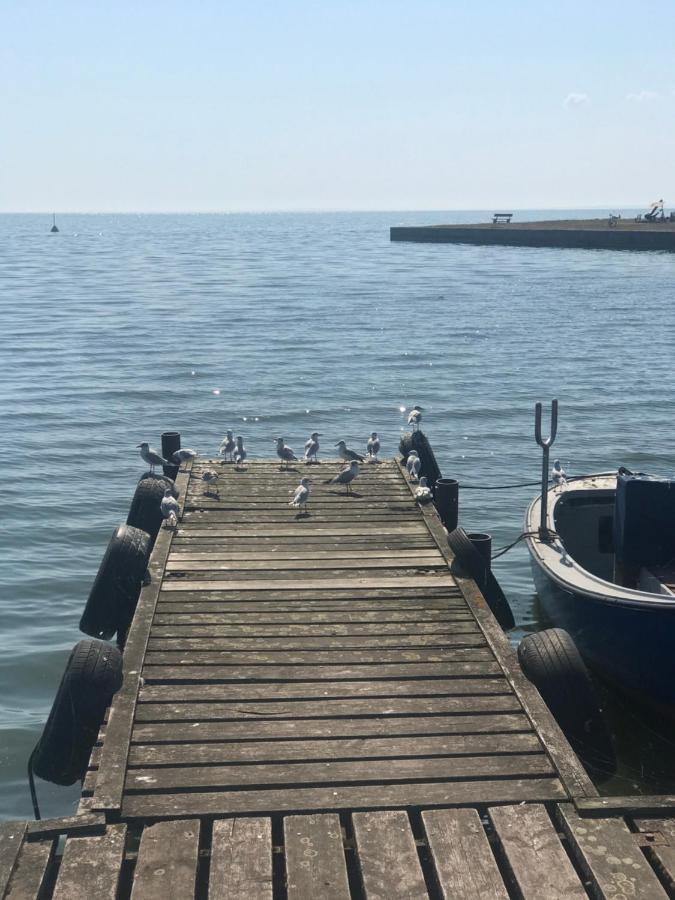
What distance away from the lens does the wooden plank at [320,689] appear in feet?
30.3

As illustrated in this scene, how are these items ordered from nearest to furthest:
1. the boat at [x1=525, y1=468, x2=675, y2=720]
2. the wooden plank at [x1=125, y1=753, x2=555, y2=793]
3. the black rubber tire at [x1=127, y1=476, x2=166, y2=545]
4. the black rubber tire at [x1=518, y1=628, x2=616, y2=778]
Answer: the wooden plank at [x1=125, y1=753, x2=555, y2=793] < the black rubber tire at [x1=518, y1=628, x2=616, y2=778] < the boat at [x1=525, y1=468, x2=675, y2=720] < the black rubber tire at [x1=127, y1=476, x2=166, y2=545]

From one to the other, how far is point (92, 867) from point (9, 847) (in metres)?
0.62

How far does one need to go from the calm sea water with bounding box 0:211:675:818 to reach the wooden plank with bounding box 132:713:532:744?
3.23 meters

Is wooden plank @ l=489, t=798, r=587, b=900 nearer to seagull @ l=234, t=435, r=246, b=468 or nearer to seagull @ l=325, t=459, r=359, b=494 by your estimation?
seagull @ l=325, t=459, r=359, b=494

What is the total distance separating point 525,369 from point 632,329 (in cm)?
1460

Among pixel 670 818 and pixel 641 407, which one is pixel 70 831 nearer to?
pixel 670 818

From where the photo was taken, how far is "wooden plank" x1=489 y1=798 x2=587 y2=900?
6.66m

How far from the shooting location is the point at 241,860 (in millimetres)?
6938


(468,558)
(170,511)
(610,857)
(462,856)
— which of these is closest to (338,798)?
(462,856)

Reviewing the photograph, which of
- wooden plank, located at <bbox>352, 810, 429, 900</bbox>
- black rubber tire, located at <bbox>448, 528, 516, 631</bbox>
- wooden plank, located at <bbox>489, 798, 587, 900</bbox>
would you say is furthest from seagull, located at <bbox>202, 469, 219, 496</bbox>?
wooden plank, located at <bbox>489, 798, 587, 900</bbox>

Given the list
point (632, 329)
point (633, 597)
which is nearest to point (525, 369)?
point (632, 329)

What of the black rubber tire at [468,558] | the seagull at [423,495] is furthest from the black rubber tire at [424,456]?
the black rubber tire at [468,558]

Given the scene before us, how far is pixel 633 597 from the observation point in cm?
1156

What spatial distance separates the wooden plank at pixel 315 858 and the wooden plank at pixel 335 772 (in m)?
0.52
